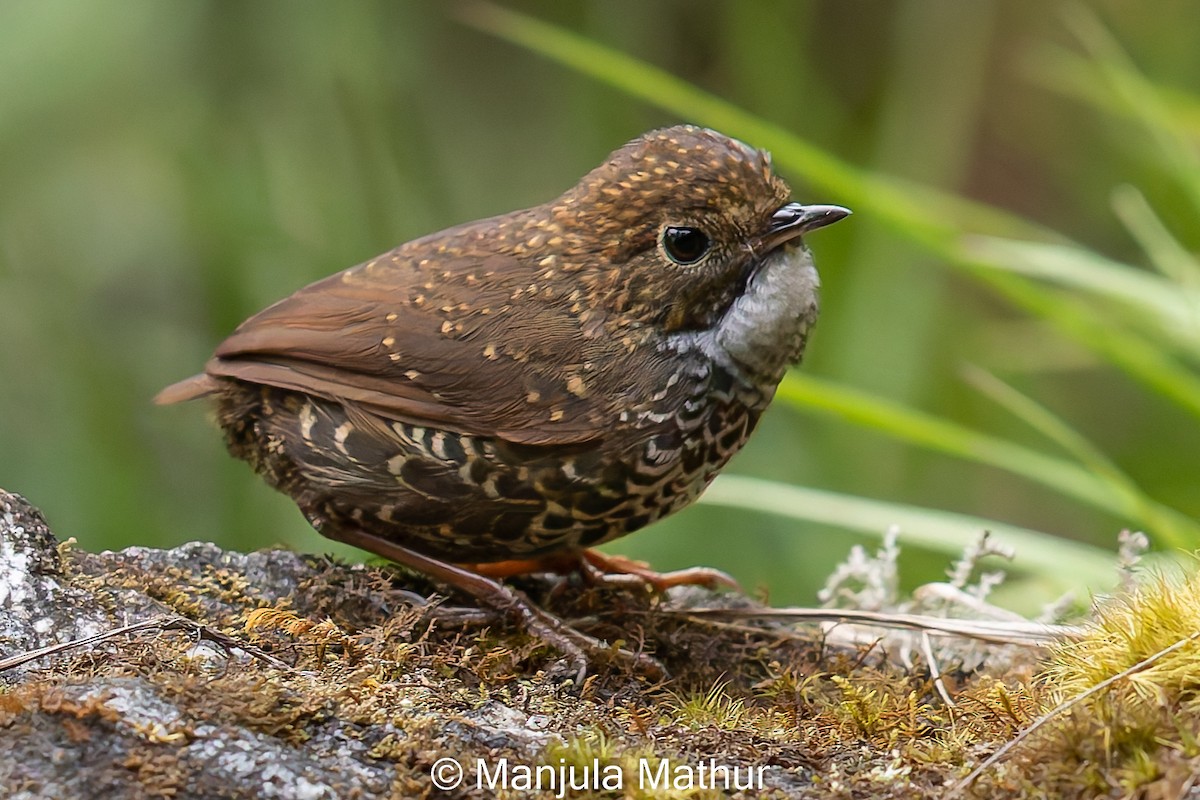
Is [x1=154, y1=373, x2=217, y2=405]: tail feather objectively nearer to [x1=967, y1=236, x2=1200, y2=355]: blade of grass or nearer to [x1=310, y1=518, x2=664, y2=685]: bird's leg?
[x1=310, y1=518, x2=664, y2=685]: bird's leg

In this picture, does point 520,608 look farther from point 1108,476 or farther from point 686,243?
point 1108,476

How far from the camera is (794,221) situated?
2.95m

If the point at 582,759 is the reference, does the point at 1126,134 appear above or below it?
above

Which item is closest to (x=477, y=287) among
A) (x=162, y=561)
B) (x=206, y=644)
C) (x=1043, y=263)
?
(x=162, y=561)

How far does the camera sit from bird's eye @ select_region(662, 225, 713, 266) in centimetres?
296

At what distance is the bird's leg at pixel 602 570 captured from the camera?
3285 mm

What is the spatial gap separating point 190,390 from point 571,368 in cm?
110

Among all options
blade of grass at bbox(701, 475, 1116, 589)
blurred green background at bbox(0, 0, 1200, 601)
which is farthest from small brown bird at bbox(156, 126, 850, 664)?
blurred green background at bbox(0, 0, 1200, 601)

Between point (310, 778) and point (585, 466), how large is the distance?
1084 millimetres

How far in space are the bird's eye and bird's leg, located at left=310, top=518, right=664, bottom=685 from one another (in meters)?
0.80

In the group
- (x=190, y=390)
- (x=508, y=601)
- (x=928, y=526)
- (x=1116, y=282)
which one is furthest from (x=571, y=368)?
(x=1116, y=282)

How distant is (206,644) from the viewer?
227 centimetres

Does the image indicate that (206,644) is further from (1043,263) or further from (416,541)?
(1043,263)

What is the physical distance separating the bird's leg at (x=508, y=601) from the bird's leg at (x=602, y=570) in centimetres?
21
